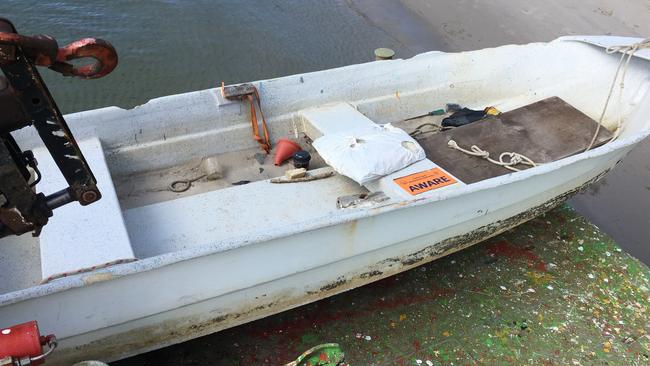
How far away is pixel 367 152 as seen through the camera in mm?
3328

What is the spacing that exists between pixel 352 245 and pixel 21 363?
1.71m

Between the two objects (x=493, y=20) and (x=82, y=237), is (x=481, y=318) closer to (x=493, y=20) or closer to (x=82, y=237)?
(x=82, y=237)

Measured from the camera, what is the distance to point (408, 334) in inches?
128

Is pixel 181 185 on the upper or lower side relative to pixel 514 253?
upper

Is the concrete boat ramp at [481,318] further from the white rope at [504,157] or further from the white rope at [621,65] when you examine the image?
the white rope at [621,65]

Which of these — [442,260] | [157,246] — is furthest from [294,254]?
[442,260]

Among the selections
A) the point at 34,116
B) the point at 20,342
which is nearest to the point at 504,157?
the point at 34,116

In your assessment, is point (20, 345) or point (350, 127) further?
point (350, 127)

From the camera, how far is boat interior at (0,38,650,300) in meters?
2.73

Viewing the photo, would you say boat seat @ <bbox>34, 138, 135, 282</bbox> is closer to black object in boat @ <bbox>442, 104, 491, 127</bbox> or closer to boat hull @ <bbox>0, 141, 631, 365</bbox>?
boat hull @ <bbox>0, 141, 631, 365</bbox>

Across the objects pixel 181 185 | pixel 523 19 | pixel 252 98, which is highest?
pixel 252 98

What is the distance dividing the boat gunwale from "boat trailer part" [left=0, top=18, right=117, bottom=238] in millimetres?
332

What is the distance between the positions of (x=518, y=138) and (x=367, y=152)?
1523mm

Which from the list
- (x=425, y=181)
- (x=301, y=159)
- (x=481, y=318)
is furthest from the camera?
(x=301, y=159)
